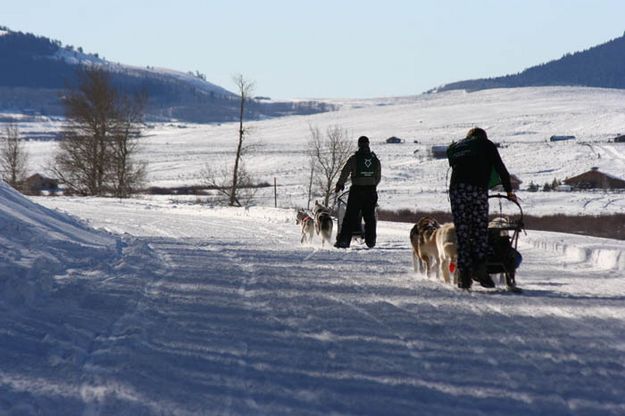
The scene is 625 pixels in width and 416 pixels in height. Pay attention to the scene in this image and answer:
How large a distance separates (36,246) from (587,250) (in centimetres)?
799

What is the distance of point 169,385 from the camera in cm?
472

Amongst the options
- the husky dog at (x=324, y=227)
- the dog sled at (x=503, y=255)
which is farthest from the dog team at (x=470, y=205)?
the husky dog at (x=324, y=227)

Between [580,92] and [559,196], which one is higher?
[580,92]

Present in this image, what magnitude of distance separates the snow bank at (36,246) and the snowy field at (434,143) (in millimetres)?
38663

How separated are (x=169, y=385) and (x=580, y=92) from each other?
202 m

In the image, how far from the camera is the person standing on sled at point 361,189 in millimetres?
14500

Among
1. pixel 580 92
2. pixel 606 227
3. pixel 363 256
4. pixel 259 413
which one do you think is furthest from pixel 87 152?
pixel 580 92

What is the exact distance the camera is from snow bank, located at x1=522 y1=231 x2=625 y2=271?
39.0ft

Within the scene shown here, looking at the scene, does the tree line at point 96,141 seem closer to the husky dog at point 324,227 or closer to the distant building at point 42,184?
the distant building at point 42,184

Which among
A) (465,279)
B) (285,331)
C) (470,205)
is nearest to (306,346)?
(285,331)

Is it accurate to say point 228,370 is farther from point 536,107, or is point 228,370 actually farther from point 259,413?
point 536,107

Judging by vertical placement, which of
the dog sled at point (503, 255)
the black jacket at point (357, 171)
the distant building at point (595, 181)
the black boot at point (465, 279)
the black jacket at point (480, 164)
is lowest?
the distant building at point (595, 181)

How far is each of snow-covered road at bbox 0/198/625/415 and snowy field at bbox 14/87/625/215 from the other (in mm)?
43956

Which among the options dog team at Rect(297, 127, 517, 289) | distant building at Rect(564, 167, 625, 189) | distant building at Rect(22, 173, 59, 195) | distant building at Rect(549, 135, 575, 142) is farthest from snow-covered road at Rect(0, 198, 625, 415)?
distant building at Rect(549, 135, 575, 142)
